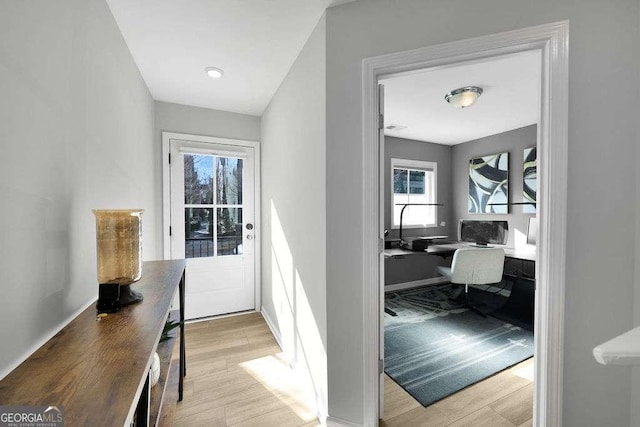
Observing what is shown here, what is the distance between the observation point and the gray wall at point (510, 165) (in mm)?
3570

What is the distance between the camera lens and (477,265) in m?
2.86

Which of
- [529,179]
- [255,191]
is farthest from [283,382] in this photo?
Result: [529,179]

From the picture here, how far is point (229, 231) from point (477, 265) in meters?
2.84

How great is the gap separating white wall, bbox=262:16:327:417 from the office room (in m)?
0.54

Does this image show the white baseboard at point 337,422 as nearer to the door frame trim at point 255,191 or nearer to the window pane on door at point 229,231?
the door frame trim at point 255,191

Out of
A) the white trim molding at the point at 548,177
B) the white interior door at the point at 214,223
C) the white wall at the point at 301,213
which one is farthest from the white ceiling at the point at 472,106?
the white interior door at the point at 214,223

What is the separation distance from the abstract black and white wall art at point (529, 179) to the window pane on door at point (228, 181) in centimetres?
377

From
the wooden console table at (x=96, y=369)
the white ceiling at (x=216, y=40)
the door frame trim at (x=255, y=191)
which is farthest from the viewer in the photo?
the door frame trim at (x=255, y=191)

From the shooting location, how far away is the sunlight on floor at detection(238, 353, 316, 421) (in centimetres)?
165

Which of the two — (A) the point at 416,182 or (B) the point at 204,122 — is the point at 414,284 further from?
(B) the point at 204,122

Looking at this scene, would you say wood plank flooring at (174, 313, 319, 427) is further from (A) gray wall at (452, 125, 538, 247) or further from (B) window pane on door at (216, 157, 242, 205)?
(A) gray wall at (452, 125, 538, 247)

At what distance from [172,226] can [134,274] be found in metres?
1.98

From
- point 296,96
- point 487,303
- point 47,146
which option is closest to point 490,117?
point 487,303

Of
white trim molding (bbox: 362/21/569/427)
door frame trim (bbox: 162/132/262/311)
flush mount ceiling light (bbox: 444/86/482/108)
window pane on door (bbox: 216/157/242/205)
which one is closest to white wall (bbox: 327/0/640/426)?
white trim molding (bbox: 362/21/569/427)
